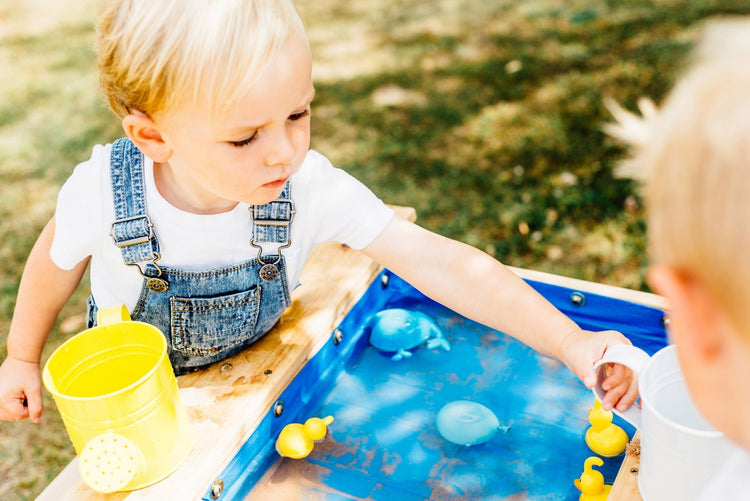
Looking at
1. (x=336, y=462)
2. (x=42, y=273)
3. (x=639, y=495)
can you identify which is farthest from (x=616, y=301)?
(x=42, y=273)

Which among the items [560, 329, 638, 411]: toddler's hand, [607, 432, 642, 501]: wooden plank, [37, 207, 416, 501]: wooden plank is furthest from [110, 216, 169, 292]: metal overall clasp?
[607, 432, 642, 501]: wooden plank

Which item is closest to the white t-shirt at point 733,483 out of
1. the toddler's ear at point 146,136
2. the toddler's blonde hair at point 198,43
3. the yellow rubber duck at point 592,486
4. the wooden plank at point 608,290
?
the yellow rubber duck at point 592,486

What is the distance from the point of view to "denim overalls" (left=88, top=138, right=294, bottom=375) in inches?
49.4

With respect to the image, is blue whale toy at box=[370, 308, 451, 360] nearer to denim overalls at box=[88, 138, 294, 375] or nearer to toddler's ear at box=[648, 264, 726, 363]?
denim overalls at box=[88, 138, 294, 375]

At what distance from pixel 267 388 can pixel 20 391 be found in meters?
0.46

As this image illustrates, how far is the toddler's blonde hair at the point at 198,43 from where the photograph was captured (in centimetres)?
103

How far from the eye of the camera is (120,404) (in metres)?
1.00

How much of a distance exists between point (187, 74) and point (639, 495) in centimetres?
86

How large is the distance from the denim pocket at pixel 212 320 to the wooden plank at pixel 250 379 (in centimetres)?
5

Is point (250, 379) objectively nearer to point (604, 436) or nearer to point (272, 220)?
point (272, 220)

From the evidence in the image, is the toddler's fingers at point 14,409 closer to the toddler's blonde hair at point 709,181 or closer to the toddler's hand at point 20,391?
the toddler's hand at point 20,391

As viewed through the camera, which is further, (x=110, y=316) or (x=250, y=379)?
(x=250, y=379)

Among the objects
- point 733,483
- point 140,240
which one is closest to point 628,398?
point 733,483

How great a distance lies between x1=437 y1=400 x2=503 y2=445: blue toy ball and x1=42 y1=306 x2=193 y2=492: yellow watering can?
43 centimetres
